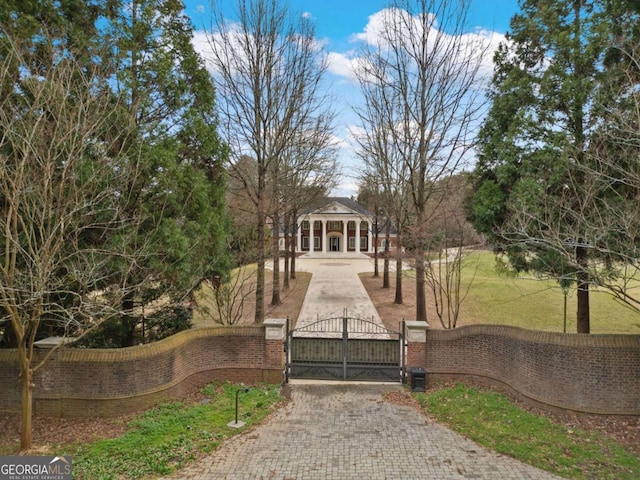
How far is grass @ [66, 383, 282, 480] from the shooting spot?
5996 millimetres

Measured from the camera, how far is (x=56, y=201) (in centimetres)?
712

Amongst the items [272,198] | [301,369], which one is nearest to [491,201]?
[301,369]

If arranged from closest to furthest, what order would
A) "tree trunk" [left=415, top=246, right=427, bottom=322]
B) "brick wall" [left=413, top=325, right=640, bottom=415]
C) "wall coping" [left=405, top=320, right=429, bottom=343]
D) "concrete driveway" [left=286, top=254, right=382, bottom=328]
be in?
"brick wall" [left=413, top=325, right=640, bottom=415], "wall coping" [left=405, top=320, right=429, bottom=343], "tree trunk" [left=415, top=246, right=427, bottom=322], "concrete driveway" [left=286, top=254, right=382, bottom=328]

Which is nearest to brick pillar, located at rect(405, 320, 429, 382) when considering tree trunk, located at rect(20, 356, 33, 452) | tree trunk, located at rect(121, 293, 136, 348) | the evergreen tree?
the evergreen tree

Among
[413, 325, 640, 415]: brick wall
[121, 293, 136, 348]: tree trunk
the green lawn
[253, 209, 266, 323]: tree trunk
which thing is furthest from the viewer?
the green lawn

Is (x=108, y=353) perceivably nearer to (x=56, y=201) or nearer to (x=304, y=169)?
(x=56, y=201)

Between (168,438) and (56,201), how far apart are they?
4.97 metres

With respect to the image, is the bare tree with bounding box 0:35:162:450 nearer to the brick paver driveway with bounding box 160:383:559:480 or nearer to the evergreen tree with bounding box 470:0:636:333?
the brick paver driveway with bounding box 160:383:559:480

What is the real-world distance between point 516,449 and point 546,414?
1.98m

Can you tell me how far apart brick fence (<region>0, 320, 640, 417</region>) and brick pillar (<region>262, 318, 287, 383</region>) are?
4.88 ft

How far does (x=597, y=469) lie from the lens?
19.3 ft

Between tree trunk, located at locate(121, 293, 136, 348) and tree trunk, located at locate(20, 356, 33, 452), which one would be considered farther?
tree trunk, located at locate(121, 293, 136, 348)

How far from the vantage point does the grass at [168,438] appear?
6.00m

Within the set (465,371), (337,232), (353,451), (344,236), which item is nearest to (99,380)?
(353,451)
